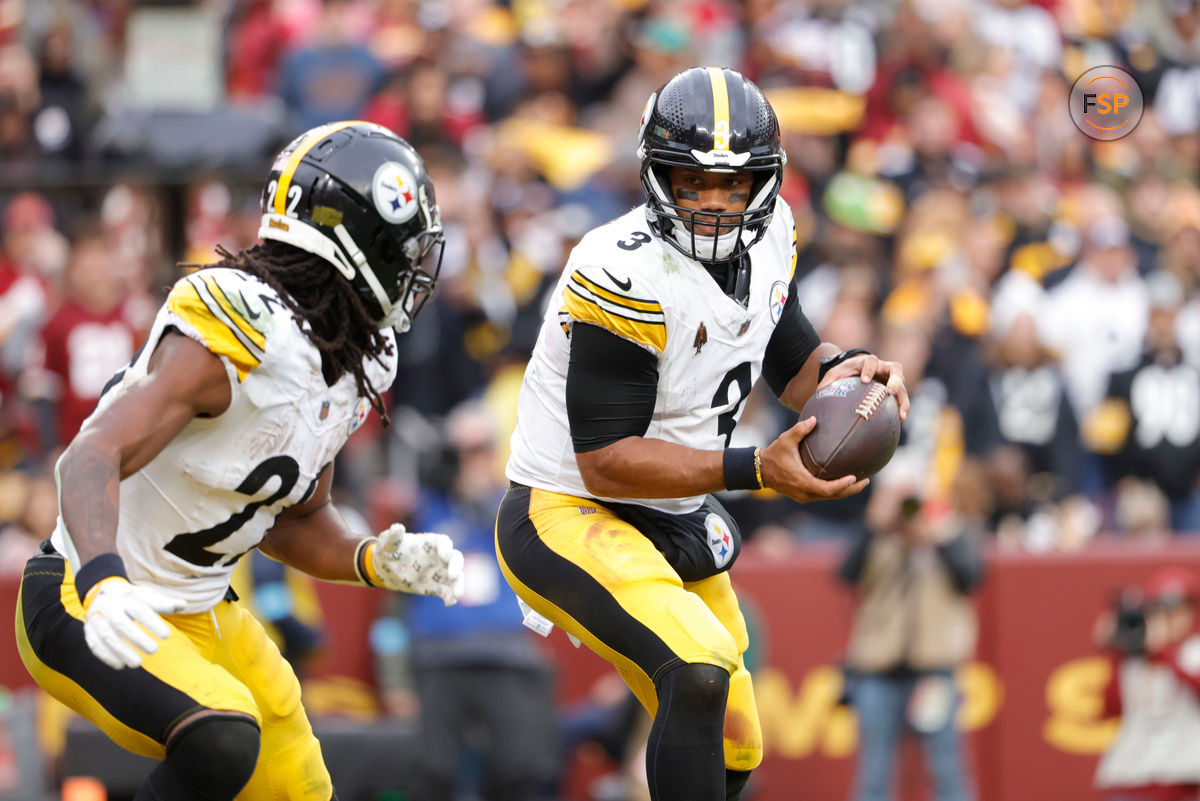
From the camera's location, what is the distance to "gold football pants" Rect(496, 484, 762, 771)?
12.5 ft

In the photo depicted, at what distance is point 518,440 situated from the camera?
14.1 ft

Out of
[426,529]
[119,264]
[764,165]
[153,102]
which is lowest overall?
[426,529]

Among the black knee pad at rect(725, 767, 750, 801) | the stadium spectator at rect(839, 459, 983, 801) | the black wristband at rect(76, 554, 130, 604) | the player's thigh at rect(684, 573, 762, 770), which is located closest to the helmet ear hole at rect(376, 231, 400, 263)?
the black wristband at rect(76, 554, 130, 604)

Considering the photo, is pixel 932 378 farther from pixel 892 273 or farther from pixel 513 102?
pixel 513 102

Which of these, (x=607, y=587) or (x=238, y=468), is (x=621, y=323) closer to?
(x=607, y=587)

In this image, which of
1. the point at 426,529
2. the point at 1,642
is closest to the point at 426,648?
the point at 426,529

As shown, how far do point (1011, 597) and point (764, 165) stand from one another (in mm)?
4835

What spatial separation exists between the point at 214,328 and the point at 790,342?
1.58 m

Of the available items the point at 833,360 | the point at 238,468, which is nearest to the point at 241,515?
the point at 238,468

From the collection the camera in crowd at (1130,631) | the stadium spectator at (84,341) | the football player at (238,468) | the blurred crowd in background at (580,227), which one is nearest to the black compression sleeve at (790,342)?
the football player at (238,468)

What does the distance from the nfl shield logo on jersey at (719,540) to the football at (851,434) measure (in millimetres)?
511

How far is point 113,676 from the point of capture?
3605mm

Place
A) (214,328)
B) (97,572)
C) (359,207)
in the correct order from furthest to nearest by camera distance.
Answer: (359,207) < (214,328) < (97,572)

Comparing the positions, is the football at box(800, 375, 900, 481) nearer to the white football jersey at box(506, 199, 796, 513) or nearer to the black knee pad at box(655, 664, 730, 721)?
the white football jersey at box(506, 199, 796, 513)
